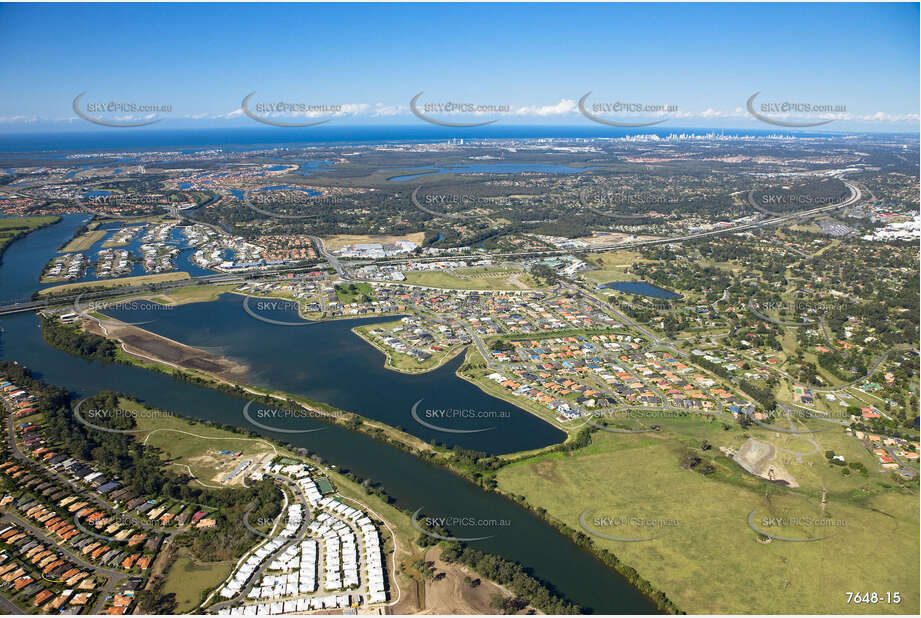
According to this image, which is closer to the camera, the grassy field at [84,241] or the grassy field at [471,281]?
the grassy field at [471,281]

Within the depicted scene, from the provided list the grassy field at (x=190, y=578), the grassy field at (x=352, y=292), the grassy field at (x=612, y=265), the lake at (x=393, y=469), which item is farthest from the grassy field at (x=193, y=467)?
the grassy field at (x=612, y=265)

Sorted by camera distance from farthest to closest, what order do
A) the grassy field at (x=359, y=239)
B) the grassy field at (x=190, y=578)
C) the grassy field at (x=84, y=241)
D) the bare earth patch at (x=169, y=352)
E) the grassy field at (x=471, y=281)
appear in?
the grassy field at (x=359, y=239)
the grassy field at (x=84, y=241)
the grassy field at (x=471, y=281)
the bare earth patch at (x=169, y=352)
the grassy field at (x=190, y=578)

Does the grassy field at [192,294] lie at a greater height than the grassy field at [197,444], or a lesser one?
greater

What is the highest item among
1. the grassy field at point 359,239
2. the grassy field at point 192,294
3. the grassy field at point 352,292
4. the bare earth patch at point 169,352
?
the grassy field at point 359,239

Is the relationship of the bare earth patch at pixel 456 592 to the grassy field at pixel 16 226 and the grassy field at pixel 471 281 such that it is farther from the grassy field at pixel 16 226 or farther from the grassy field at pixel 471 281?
the grassy field at pixel 16 226

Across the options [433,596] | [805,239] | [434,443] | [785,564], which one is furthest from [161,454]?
[805,239]

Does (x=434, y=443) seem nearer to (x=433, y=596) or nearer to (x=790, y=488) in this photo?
A: (x=433, y=596)
